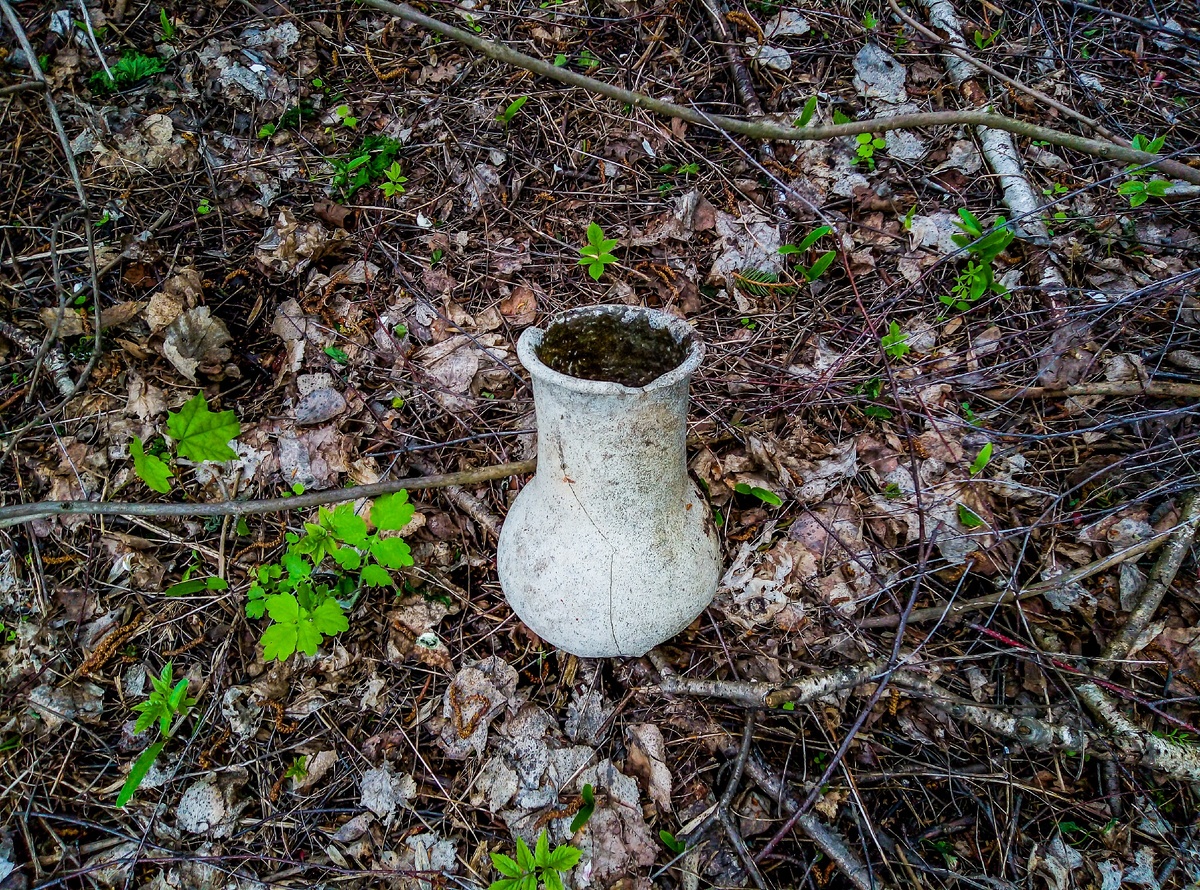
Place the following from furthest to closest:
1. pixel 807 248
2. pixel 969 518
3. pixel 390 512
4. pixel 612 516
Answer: pixel 807 248 → pixel 969 518 → pixel 390 512 → pixel 612 516

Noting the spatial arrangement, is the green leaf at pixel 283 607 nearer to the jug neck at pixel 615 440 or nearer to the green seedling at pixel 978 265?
the jug neck at pixel 615 440

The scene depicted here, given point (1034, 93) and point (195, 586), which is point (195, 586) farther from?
point (1034, 93)

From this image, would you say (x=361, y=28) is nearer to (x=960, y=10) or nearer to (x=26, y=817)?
(x=960, y=10)

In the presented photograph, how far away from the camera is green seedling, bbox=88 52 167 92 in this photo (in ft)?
10.8

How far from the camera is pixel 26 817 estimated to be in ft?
7.11

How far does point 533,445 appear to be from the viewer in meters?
2.70

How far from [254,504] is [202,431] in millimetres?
319

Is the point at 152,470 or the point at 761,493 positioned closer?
the point at 152,470

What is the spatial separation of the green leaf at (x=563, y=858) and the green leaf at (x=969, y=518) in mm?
1588

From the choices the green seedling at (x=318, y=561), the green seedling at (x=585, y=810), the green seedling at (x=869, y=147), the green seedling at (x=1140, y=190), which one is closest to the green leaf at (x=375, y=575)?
the green seedling at (x=318, y=561)

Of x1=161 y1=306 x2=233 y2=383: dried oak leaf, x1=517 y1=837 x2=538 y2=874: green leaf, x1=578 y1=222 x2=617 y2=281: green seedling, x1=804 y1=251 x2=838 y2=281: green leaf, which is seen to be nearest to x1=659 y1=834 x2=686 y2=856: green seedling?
x1=517 y1=837 x2=538 y2=874: green leaf

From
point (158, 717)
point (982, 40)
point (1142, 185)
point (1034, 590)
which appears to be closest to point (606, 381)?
point (1034, 590)

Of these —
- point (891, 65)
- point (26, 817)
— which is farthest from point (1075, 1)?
point (26, 817)

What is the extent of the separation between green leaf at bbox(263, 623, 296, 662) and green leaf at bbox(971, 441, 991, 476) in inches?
86.7
